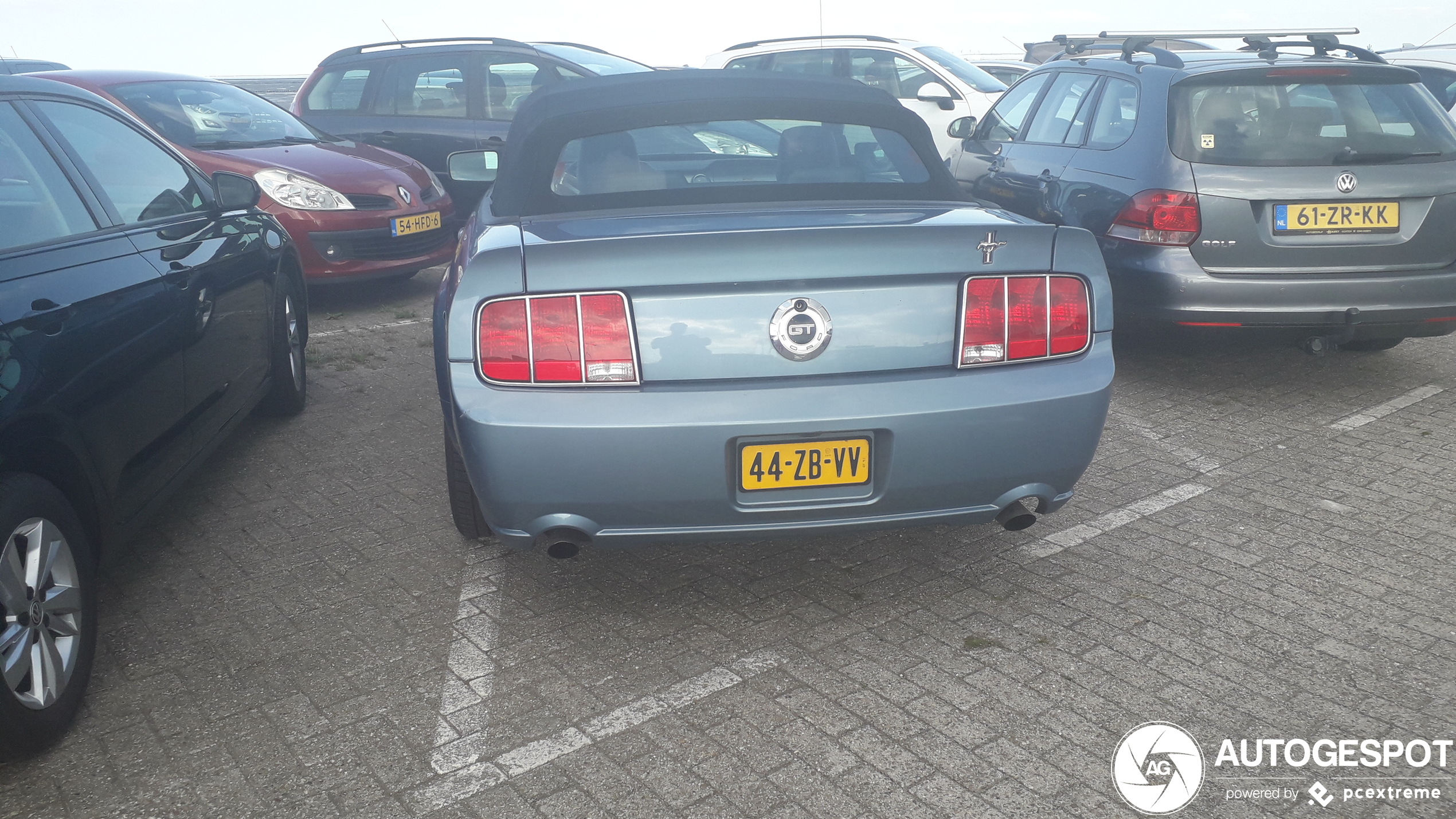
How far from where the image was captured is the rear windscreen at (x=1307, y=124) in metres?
5.30

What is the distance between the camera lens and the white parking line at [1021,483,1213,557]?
12.8ft

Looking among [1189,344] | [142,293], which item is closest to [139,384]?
[142,293]

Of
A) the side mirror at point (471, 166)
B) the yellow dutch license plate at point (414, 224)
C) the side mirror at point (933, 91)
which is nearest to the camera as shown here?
the side mirror at point (471, 166)

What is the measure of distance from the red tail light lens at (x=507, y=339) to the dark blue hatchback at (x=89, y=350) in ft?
3.54

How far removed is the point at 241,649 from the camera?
324cm

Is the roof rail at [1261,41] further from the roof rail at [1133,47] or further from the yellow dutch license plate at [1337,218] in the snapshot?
the yellow dutch license plate at [1337,218]

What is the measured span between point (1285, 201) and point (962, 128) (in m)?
2.86

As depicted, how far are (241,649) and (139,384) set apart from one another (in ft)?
2.81

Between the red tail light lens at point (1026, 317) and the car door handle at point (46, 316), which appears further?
the red tail light lens at point (1026, 317)

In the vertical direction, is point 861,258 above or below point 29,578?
above

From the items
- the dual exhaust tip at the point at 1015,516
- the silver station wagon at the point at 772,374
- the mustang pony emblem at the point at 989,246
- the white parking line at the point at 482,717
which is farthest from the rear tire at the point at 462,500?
the mustang pony emblem at the point at 989,246

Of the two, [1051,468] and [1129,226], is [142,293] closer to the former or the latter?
[1051,468]

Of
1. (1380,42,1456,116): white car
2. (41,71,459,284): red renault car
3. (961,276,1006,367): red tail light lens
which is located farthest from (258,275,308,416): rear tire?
(1380,42,1456,116): white car

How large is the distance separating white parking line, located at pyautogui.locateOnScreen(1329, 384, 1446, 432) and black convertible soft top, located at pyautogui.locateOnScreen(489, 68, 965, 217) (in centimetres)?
240
